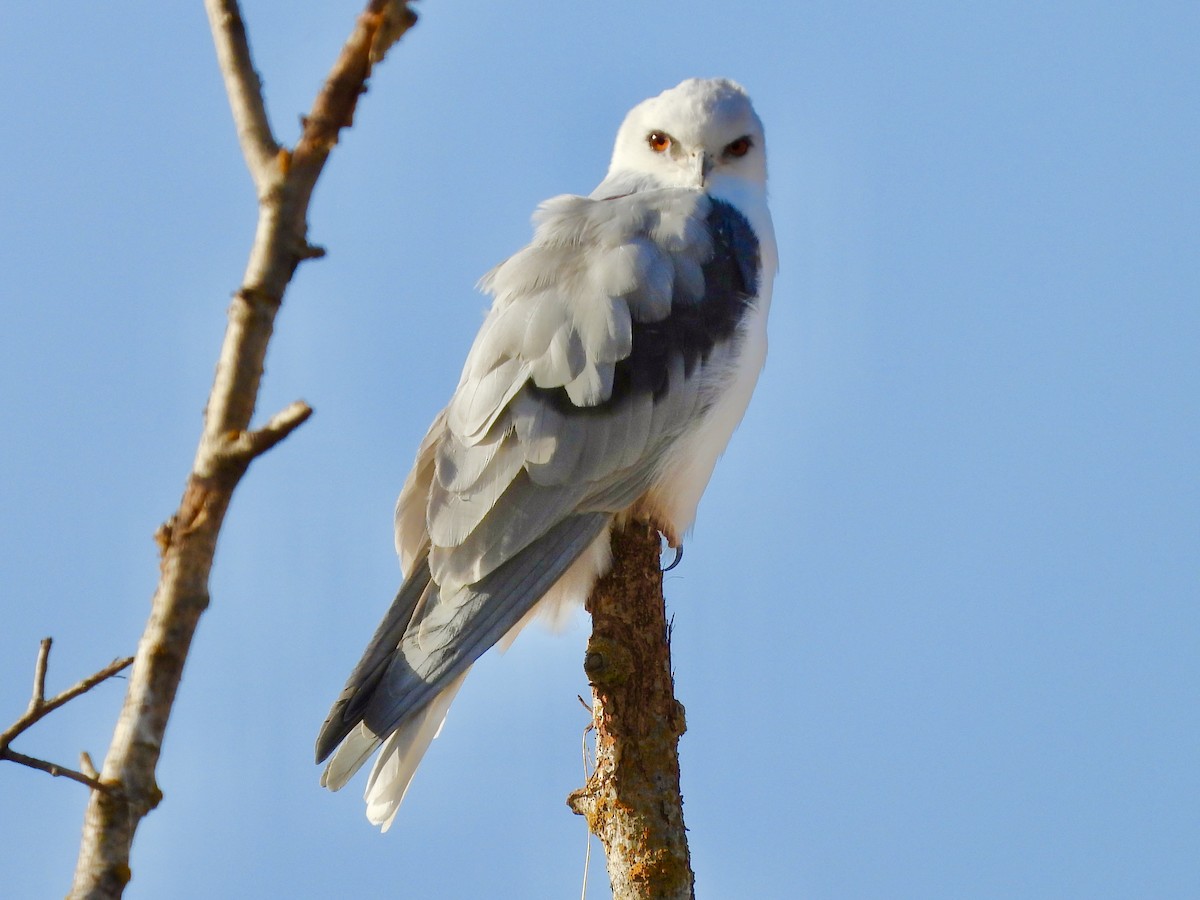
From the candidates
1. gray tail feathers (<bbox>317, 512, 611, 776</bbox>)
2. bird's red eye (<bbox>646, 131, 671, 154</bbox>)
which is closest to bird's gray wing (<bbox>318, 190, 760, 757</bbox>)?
gray tail feathers (<bbox>317, 512, 611, 776</bbox>)

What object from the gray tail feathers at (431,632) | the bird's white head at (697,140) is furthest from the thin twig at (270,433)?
the bird's white head at (697,140)

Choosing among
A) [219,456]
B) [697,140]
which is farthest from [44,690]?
[697,140]

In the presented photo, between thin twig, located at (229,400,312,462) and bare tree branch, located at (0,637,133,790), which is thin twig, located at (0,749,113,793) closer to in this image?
bare tree branch, located at (0,637,133,790)

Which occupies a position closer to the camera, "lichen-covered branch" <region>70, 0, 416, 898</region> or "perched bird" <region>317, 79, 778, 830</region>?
"lichen-covered branch" <region>70, 0, 416, 898</region>

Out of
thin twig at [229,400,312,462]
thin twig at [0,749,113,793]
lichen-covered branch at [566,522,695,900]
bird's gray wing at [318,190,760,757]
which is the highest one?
bird's gray wing at [318,190,760,757]

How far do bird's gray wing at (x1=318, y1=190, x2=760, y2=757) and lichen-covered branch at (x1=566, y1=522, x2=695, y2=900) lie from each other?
29cm

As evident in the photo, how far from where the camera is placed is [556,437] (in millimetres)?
4480

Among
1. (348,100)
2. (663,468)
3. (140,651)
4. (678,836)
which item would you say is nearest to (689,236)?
(663,468)

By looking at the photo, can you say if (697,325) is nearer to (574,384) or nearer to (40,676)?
(574,384)

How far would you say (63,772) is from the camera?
220cm

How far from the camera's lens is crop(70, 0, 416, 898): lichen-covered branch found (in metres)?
2.20

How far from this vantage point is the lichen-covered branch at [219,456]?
2.20m

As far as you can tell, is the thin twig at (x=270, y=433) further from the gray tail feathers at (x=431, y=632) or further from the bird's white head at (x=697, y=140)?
the bird's white head at (x=697, y=140)

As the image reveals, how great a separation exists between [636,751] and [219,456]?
2183 mm
